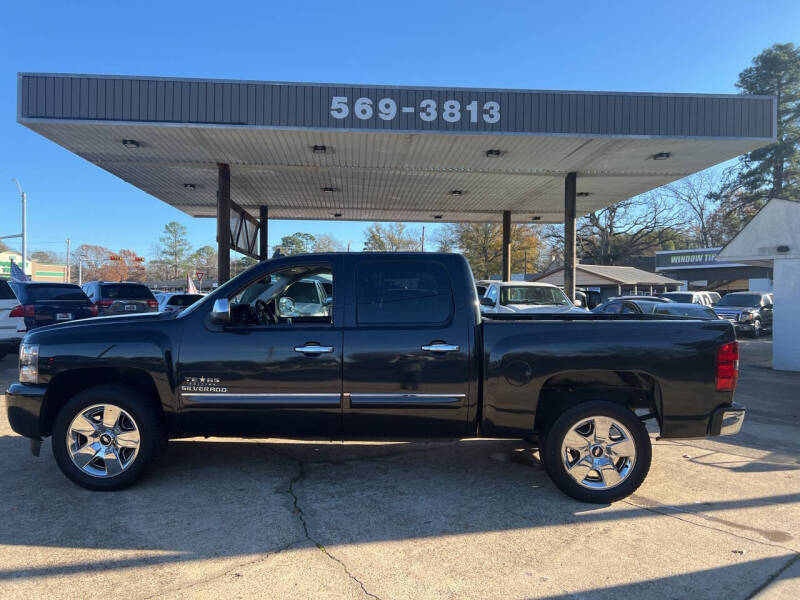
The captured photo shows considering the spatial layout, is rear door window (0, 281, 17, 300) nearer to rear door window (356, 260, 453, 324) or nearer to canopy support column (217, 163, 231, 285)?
canopy support column (217, 163, 231, 285)

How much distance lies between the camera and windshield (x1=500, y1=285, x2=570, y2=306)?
12.4 meters

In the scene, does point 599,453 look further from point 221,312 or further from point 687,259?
point 687,259

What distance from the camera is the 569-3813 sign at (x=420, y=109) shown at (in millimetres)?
10969

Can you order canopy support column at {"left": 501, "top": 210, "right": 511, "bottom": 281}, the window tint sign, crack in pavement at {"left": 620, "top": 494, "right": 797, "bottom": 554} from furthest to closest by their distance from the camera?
the window tint sign < canopy support column at {"left": 501, "top": 210, "right": 511, "bottom": 281} < crack in pavement at {"left": 620, "top": 494, "right": 797, "bottom": 554}

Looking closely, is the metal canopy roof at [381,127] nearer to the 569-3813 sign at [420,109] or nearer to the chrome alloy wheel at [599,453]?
the 569-3813 sign at [420,109]

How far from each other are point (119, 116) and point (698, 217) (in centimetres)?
6278

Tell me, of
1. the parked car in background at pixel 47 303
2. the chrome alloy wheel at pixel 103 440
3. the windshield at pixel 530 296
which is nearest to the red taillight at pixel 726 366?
the chrome alloy wheel at pixel 103 440

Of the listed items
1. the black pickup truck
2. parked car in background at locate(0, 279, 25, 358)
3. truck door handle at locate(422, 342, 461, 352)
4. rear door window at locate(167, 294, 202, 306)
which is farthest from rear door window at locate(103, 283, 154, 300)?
truck door handle at locate(422, 342, 461, 352)

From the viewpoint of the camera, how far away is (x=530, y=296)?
12492mm

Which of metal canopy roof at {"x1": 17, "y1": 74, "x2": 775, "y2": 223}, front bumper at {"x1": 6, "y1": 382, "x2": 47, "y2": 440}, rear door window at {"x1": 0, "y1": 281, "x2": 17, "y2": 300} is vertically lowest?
front bumper at {"x1": 6, "y1": 382, "x2": 47, "y2": 440}

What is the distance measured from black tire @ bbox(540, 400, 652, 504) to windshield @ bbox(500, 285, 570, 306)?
8251 millimetres

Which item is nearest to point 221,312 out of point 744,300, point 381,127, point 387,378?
point 387,378

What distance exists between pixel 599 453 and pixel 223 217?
41.7 feet

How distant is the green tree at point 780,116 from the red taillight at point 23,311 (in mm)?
54727
